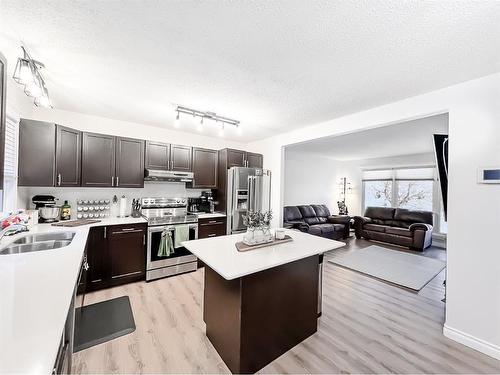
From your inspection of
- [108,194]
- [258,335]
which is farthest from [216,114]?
[258,335]

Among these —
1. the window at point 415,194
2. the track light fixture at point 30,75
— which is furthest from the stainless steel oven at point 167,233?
the window at point 415,194

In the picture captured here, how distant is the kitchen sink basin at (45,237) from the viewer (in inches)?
81.1

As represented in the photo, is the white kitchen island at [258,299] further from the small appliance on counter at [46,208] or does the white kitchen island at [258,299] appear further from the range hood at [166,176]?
the small appliance on counter at [46,208]

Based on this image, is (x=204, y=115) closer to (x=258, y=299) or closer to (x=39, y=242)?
(x=39, y=242)

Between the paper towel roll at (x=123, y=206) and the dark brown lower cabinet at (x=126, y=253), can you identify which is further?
the paper towel roll at (x=123, y=206)

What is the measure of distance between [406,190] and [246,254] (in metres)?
6.92

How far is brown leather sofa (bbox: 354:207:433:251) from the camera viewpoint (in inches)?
202

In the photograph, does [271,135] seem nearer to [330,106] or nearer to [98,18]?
[330,106]

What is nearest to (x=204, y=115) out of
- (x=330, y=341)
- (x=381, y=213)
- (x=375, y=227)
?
(x=330, y=341)

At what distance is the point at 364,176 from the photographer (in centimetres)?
750

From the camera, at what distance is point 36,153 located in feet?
8.55

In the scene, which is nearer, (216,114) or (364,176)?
(216,114)

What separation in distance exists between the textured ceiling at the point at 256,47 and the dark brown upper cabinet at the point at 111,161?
0.71 m

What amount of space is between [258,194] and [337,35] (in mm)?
3133
